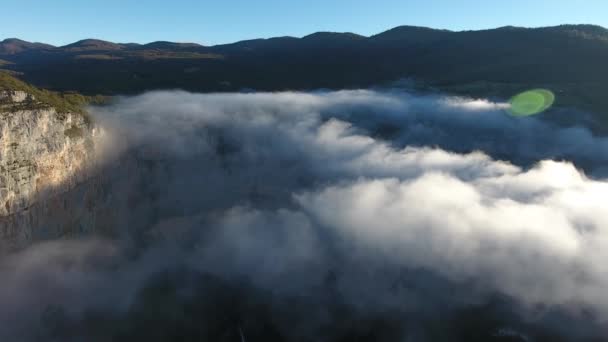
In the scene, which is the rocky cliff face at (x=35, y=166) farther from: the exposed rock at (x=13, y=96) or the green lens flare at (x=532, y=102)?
the green lens flare at (x=532, y=102)

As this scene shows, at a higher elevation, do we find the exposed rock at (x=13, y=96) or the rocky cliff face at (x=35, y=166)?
the exposed rock at (x=13, y=96)

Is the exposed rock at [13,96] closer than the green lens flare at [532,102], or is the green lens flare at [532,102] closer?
A: the exposed rock at [13,96]

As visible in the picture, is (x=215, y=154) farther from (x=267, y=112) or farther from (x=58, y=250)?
(x=58, y=250)

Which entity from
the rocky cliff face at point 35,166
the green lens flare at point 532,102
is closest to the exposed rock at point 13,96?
the rocky cliff face at point 35,166

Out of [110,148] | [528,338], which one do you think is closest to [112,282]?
[110,148]

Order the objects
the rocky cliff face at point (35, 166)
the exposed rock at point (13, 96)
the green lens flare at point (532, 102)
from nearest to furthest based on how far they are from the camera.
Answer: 1. the rocky cliff face at point (35, 166)
2. the exposed rock at point (13, 96)
3. the green lens flare at point (532, 102)

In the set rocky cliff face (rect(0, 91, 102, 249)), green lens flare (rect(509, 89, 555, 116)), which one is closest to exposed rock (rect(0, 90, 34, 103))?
rocky cliff face (rect(0, 91, 102, 249))

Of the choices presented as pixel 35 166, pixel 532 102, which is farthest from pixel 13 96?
pixel 532 102
